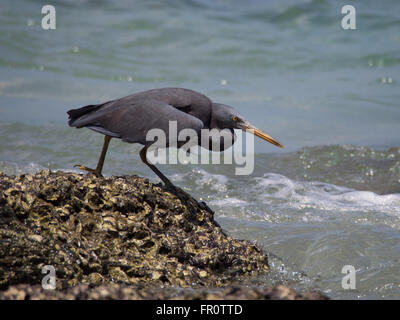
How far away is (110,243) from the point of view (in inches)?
149

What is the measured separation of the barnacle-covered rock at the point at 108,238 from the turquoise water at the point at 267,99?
0.73m

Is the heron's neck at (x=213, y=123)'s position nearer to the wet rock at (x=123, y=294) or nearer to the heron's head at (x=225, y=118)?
the heron's head at (x=225, y=118)

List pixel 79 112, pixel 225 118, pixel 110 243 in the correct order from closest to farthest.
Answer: pixel 110 243 < pixel 79 112 < pixel 225 118

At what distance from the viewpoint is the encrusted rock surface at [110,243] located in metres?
3.32

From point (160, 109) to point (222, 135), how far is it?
0.80 metres

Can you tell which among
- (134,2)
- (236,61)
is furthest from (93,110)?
(134,2)

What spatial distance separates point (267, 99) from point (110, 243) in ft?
33.5

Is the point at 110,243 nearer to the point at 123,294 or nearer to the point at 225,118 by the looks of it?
the point at 123,294

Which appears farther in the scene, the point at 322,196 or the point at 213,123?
the point at 322,196

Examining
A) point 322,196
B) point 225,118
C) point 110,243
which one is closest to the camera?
point 110,243

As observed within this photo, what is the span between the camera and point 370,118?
507 inches

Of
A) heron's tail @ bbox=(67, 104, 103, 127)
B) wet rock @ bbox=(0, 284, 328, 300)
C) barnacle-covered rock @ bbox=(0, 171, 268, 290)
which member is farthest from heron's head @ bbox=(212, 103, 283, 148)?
wet rock @ bbox=(0, 284, 328, 300)

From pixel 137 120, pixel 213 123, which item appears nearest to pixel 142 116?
pixel 137 120
